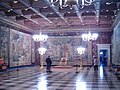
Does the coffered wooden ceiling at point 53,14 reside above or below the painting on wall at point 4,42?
above

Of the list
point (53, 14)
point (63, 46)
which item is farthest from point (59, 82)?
point (63, 46)

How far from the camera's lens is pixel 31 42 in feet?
94.2

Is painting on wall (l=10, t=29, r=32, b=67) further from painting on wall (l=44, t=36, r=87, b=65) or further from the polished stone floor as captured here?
the polished stone floor

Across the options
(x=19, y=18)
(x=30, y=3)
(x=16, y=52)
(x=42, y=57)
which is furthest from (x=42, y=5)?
(x=42, y=57)

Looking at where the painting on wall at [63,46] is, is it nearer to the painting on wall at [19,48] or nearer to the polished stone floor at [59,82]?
the painting on wall at [19,48]

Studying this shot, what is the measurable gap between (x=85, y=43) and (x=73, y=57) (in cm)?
210

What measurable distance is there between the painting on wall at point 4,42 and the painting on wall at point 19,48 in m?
1.13

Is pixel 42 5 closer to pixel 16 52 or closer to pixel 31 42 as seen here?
pixel 16 52

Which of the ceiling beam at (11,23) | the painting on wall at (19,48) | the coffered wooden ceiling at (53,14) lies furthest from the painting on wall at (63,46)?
the ceiling beam at (11,23)

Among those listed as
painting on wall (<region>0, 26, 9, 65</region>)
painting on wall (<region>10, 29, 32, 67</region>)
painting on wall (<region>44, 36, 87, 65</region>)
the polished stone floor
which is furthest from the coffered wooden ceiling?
the polished stone floor

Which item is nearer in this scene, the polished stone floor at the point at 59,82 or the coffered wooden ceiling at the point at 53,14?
the polished stone floor at the point at 59,82

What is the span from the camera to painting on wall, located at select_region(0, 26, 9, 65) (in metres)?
20.0

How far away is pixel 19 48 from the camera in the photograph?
24.5 metres

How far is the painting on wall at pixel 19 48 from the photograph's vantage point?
888 inches
